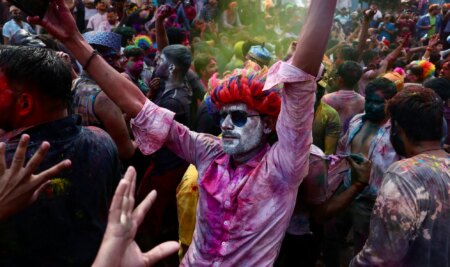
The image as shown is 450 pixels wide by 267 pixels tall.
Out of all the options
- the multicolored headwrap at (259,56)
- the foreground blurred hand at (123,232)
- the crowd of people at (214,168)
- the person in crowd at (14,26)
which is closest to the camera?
the foreground blurred hand at (123,232)

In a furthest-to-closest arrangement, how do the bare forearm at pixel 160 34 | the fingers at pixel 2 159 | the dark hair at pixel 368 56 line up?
the dark hair at pixel 368 56, the bare forearm at pixel 160 34, the fingers at pixel 2 159

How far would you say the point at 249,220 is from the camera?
7.96 ft

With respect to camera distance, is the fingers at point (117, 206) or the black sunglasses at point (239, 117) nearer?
the fingers at point (117, 206)

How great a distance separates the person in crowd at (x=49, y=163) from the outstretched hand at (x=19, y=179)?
0.27 meters

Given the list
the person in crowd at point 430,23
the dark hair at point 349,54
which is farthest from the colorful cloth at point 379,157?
the person in crowd at point 430,23

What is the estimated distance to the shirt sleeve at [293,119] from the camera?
7.07ft

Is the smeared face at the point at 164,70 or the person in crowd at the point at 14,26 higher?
the smeared face at the point at 164,70

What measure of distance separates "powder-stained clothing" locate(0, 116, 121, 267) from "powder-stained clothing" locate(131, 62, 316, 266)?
356mm

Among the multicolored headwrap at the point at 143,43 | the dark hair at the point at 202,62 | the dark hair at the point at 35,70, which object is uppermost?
the dark hair at the point at 35,70

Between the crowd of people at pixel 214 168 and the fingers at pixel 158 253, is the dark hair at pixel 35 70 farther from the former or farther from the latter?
the fingers at pixel 158 253

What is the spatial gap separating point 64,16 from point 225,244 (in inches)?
51.7

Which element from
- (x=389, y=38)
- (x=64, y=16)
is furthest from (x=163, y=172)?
(x=389, y=38)

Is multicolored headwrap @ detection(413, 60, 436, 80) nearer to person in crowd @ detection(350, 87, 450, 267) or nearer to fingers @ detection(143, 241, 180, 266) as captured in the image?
person in crowd @ detection(350, 87, 450, 267)

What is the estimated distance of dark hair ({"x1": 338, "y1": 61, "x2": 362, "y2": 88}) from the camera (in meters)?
5.26
